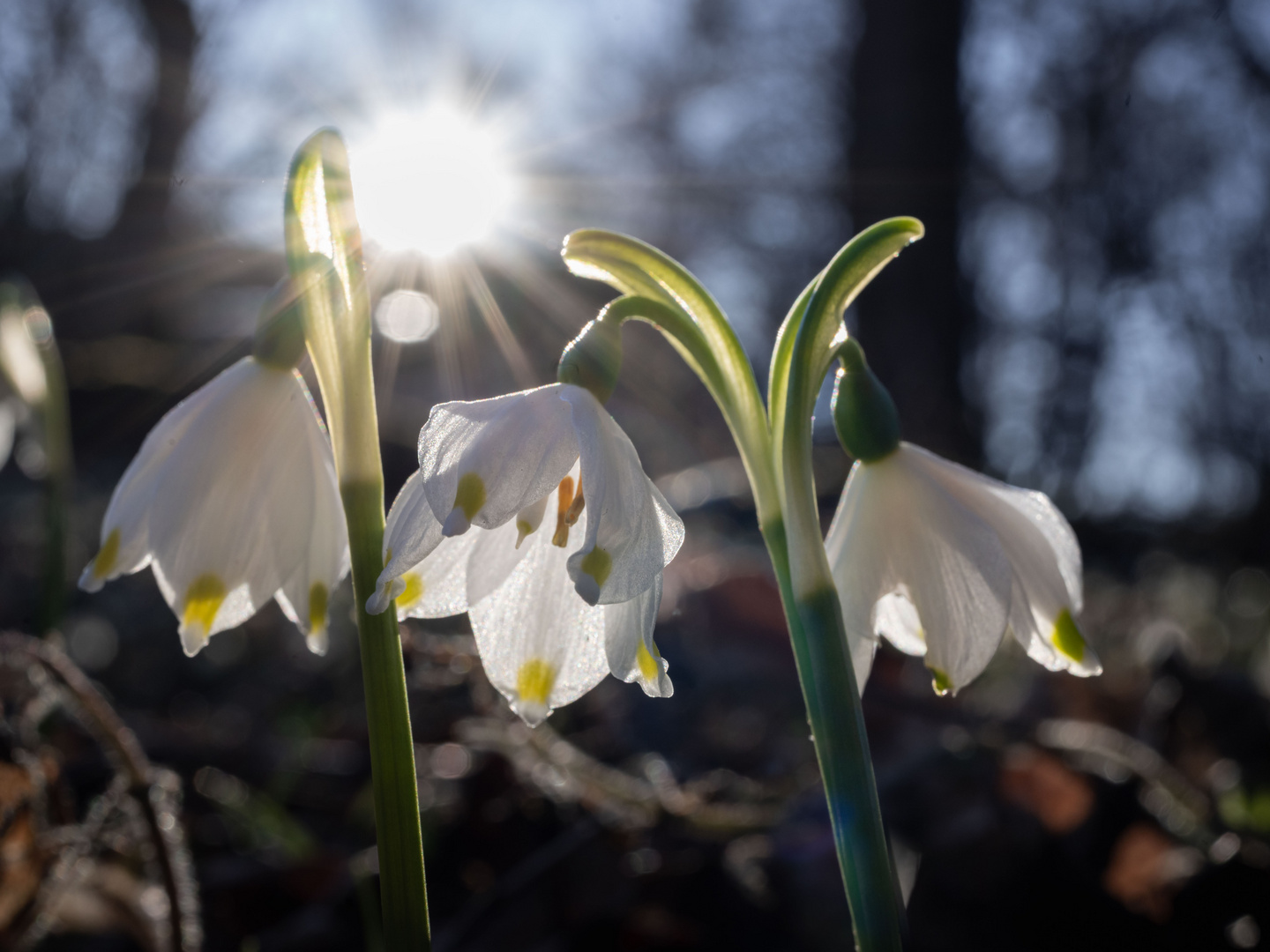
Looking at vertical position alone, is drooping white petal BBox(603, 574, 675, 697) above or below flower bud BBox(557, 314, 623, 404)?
below

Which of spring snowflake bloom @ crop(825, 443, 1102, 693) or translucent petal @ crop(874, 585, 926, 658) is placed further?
translucent petal @ crop(874, 585, 926, 658)

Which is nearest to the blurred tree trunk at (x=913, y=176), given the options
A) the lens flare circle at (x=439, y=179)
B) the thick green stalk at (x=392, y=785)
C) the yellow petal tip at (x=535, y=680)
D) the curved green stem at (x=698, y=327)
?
the lens flare circle at (x=439, y=179)

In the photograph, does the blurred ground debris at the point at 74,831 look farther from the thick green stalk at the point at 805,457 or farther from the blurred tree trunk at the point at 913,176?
the blurred tree trunk at the point at 913,176

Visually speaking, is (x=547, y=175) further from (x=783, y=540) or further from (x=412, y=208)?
(x=783, y=540)

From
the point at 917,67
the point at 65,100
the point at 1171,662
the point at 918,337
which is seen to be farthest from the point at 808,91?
the point at 1171,662

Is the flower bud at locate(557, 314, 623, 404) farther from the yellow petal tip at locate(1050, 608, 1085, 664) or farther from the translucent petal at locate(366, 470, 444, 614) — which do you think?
the yellow petal tip at locate(1050, 608, 1085, 664)

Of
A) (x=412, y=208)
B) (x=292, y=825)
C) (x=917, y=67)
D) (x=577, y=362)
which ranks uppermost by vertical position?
(x=917, y=67)

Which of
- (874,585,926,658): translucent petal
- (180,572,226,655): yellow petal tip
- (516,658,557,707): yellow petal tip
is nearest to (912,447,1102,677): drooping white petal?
(874,585,926,658): translucent petal
